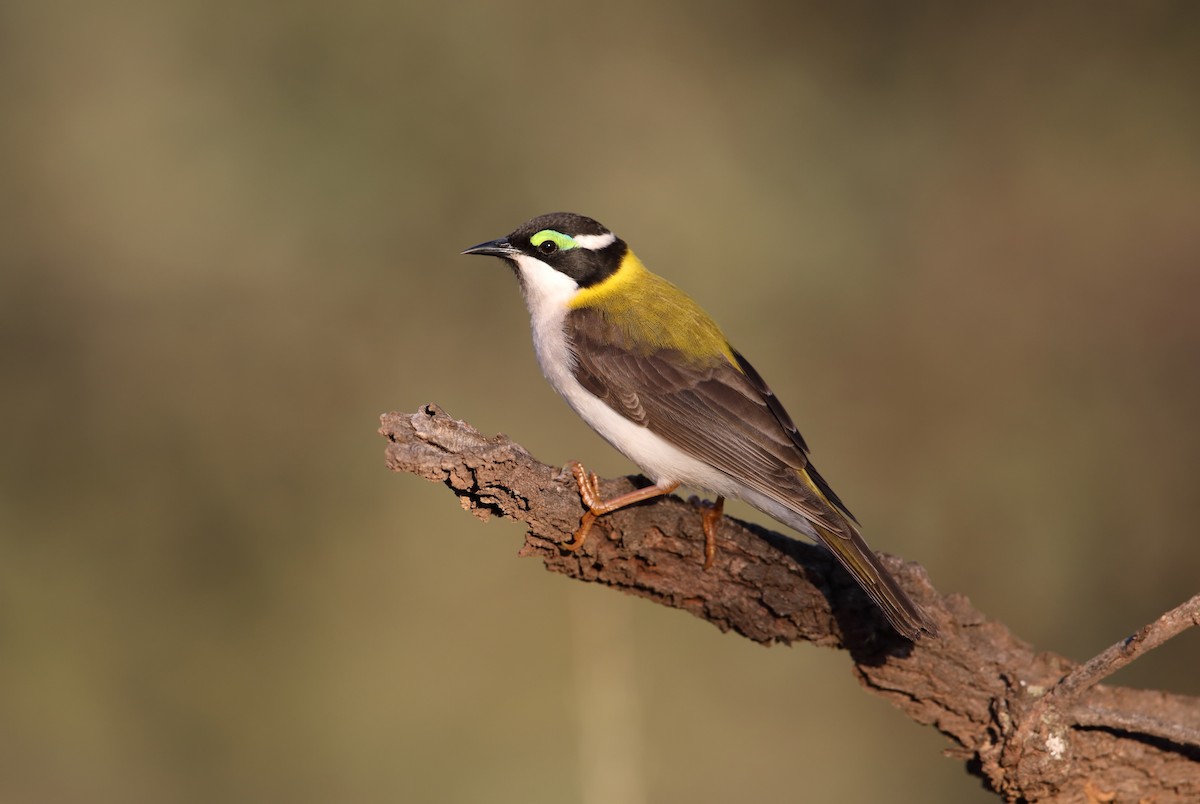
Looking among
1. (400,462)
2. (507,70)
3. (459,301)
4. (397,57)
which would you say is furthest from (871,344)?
(400,462)

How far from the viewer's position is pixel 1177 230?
820cm

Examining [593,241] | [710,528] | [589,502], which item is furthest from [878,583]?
[593,241]

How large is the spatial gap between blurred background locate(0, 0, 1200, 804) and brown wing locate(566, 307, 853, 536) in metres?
1.02

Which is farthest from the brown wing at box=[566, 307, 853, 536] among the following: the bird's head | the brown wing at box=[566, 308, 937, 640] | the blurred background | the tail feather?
the blurred background

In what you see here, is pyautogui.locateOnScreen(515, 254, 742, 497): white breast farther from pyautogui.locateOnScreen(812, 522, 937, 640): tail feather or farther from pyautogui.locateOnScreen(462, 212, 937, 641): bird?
pyautogui.locateOnScreen(812, 522, 937, 640): tail feather

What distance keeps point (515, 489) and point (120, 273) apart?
4.97 metres

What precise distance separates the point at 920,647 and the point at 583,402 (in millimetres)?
1735

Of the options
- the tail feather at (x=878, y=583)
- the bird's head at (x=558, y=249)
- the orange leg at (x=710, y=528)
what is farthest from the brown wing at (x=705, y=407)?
the bird's head at (x=558, y=249)

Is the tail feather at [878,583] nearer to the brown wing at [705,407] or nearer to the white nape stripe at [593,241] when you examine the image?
the brown wing at [705,407]

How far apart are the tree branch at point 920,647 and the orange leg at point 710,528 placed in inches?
1.2

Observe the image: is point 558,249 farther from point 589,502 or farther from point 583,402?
point 589,502

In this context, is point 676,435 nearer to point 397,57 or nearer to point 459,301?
point 459,301

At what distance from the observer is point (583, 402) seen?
511cm

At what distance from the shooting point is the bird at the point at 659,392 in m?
4.68
